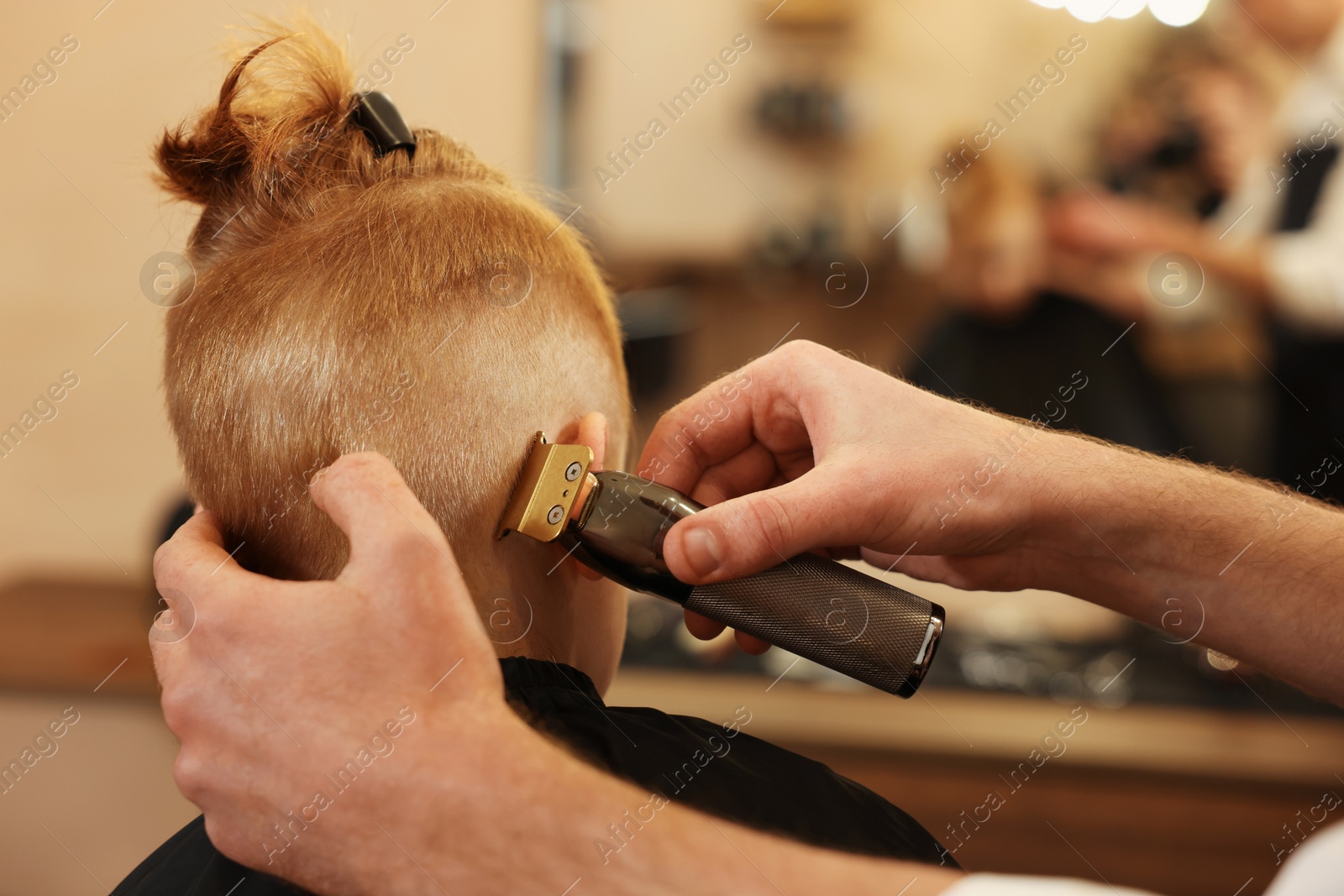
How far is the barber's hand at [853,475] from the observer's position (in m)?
0.60

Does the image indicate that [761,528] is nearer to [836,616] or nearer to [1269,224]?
[836,616]

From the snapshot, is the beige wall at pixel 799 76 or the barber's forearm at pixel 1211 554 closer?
the barber's forearm at pixel 1211 554

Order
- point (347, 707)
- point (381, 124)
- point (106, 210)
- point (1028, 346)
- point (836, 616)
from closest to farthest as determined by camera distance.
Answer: point (347, 707)
point (836, 616)
point (381, 124)
point (106, 210)
point (1028, 346)

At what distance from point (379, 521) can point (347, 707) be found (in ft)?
0.33

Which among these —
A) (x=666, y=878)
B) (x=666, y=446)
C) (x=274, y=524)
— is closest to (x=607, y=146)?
(x=666, y=446)

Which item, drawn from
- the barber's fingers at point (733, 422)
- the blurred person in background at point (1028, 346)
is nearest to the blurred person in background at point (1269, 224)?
the blurred person in background at point (1028, 346)

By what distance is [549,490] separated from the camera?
1.96ft

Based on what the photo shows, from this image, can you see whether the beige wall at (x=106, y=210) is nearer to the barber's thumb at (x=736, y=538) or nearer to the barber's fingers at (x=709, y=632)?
the barber's fingers at (x=709, y=632)

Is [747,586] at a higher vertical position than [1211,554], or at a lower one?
higher

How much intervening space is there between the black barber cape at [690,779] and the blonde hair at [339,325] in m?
0.11

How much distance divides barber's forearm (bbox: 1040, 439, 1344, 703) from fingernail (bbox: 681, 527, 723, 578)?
12.1 inches

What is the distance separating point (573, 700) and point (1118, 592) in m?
0.48

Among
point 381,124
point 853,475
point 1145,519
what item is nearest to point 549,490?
point 853,475

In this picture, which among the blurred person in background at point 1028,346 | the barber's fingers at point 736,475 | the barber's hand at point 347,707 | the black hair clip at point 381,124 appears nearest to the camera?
the barber's hand at point 347,707
